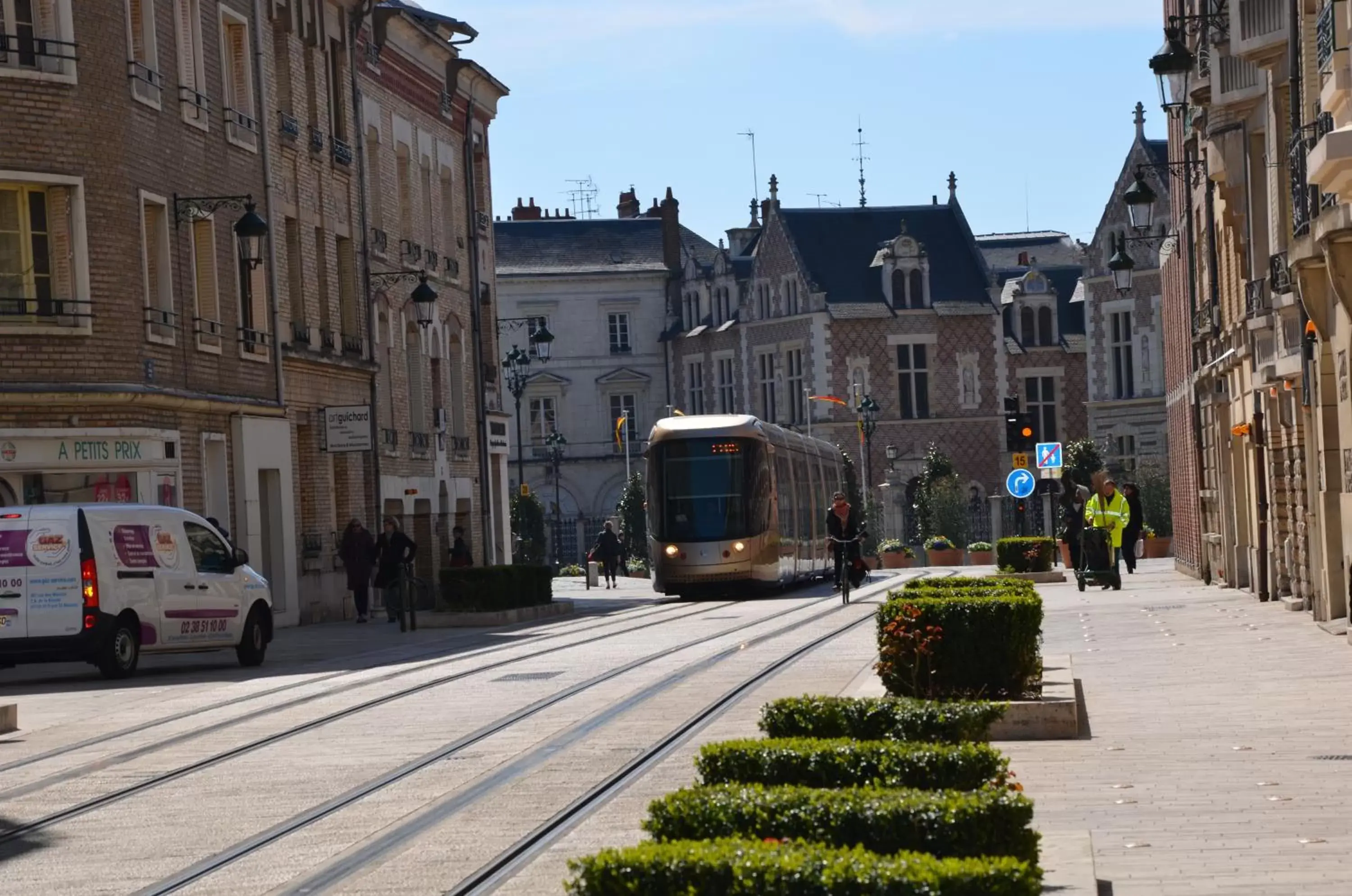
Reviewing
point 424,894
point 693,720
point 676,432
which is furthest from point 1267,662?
point 676,432

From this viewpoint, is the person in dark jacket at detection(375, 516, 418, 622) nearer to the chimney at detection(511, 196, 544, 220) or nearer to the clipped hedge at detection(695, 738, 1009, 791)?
the clipped hedge at detection(695, 738, 1009, 791)

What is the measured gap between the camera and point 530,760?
43.4 feet

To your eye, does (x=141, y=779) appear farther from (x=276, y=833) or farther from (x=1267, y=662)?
(x=1267, y=662)

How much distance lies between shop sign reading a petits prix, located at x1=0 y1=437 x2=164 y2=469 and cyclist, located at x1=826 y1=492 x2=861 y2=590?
1167cm

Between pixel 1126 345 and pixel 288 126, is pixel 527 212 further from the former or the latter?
pixel 288 126

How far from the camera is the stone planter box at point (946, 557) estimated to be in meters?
60.8

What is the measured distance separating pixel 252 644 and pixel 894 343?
67044mm

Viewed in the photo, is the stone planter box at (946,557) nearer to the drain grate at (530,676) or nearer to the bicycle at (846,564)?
the bicycle at (846,564)

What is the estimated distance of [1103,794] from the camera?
10.9m

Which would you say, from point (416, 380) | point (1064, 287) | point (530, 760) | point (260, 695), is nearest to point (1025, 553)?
point (416, 380)

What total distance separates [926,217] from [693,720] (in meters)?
80.1

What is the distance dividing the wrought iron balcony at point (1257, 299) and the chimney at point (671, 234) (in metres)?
74.5

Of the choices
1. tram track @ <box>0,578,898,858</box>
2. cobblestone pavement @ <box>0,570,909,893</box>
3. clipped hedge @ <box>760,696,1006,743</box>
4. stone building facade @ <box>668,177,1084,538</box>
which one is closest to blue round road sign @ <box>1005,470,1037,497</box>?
tram track @ <box>0,578,898,858</box>

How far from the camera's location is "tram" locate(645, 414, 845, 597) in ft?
131
